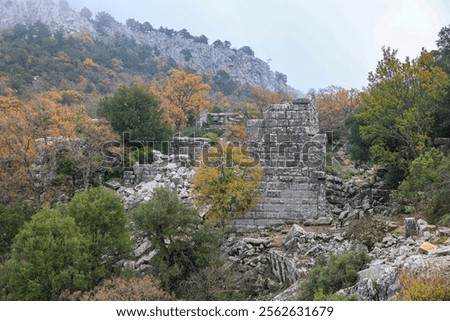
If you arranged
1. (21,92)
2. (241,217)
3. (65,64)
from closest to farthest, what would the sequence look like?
(241,217), (21,92), (65,64)

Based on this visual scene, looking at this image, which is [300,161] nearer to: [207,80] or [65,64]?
[65,64]

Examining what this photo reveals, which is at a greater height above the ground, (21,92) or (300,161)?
(21,92)

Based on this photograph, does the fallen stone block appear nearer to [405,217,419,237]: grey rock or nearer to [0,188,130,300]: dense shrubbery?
[405,217,419,237]: grey rock

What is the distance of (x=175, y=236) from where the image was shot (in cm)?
1534

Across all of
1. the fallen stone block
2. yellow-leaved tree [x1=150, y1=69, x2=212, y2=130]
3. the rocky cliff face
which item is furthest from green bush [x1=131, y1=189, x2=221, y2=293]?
the rocky cliff face

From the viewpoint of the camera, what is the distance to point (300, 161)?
18.1 meters

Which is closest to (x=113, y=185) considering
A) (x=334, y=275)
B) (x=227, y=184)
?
(x=227, y=184)

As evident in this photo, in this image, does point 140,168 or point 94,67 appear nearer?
point 140,168

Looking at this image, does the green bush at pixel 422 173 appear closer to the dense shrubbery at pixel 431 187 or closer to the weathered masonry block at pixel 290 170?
the dense shrubbery at pixel 431 187

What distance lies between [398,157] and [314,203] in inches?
172

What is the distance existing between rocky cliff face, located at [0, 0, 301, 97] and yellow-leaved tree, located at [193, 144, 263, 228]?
240 feet

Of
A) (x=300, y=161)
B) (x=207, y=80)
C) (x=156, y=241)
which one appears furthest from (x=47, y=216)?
(x=207, y=80)

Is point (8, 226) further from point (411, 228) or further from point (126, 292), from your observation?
point (411, 228)

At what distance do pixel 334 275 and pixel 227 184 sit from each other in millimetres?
6349
